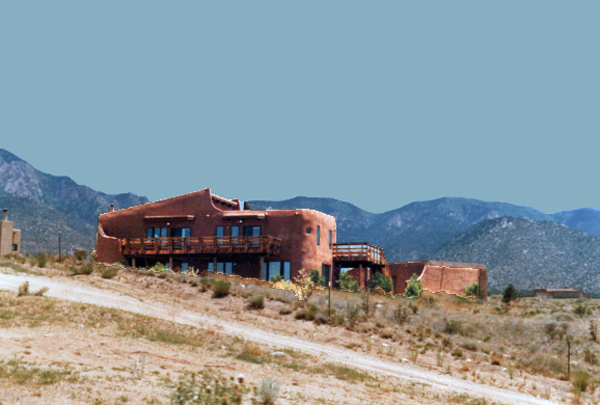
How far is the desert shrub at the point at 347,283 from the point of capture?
45.4m

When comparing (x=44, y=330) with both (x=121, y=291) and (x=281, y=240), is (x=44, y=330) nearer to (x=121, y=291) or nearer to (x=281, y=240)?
(x=121, y=291)

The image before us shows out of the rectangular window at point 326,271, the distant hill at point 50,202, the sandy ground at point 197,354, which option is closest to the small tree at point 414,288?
the rectangular window at point 326,271

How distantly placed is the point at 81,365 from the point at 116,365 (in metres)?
0.78

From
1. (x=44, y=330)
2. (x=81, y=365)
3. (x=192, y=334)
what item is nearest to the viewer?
(x=81, y=365)

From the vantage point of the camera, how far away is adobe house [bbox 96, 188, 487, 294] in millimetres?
45125

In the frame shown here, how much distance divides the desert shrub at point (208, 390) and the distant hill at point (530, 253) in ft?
311

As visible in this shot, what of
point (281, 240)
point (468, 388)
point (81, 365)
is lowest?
point (468, 388)

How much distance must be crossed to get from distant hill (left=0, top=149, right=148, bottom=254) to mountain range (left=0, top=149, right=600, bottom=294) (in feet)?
0.60

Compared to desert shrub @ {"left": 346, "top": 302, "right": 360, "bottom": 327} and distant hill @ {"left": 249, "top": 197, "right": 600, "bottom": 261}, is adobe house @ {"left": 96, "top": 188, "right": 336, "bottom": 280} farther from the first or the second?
distant hill @ {"left": 249, "top": 197, "right": 600, "bottom": 261}

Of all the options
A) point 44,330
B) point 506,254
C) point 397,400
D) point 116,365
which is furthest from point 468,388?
point 506,254

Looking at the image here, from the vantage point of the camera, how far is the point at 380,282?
4847 centimetres

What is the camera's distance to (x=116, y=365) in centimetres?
1373

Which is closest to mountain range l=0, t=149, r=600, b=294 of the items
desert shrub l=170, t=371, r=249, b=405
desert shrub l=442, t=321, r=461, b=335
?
desert shrub l=442, t=321, r=461, b=335

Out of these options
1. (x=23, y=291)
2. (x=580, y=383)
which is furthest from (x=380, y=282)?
(x=23, y=291)
